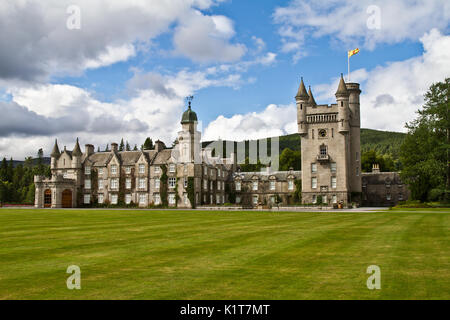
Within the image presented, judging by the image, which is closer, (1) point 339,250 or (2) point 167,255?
(2) point 167,255

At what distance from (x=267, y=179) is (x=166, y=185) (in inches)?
803

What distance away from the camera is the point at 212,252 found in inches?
460

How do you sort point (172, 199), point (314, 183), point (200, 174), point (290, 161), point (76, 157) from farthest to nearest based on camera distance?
1. point (290, 161)
2. point (76, 157)
3. point (314, 183)
4. point (200, 174)
5. point (172, 199)

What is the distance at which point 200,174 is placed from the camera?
6475 cm

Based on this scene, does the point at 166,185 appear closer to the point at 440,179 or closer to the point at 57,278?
the point at 440,179

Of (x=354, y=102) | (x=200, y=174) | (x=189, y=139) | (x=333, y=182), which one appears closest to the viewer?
(x=189, y=139)

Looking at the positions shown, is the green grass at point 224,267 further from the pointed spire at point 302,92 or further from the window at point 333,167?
the pointed spire at point 302,92

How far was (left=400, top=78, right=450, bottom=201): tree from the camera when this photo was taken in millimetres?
49344

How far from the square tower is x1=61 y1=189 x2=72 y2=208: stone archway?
39.5 m

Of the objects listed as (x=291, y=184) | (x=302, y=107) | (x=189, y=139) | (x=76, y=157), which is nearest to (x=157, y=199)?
(x=189, y=139)

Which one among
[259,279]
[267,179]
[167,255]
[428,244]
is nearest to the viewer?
[259,279]

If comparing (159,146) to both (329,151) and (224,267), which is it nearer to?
(329,151)

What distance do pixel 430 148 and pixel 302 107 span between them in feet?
70.7
